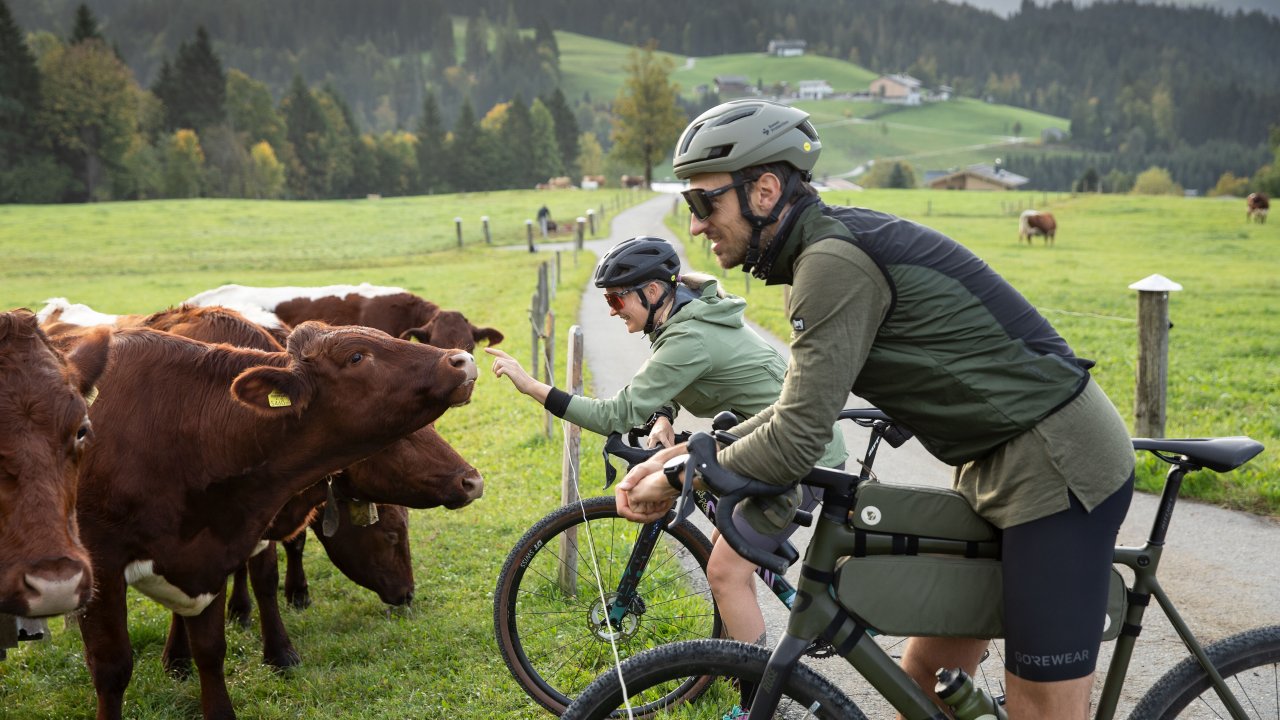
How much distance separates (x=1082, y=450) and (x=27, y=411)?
3400 mm

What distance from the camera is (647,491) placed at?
8.80ft

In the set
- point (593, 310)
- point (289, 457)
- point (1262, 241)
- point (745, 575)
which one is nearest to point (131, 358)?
point (289, 457)

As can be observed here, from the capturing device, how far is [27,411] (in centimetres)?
343

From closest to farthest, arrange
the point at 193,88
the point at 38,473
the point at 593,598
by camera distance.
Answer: the point at 38,473
the point at 593,598
the point at 193,88

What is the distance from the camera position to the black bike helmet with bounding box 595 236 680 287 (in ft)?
14.1

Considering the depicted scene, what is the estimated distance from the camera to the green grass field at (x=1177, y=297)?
997cm

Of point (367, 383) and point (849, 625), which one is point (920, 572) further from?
point (367, 383)

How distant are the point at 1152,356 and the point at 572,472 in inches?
219

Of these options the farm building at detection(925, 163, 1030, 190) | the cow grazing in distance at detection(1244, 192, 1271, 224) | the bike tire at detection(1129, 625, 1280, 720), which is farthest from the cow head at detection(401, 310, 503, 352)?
the farm building at detection(925, 163, 1030, 190)

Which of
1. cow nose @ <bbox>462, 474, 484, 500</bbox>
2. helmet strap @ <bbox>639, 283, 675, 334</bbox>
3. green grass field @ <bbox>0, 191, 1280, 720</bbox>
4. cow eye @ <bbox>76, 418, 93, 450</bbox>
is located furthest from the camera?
cow nose @ <bbox>462, 474, 484, 500</bbox>

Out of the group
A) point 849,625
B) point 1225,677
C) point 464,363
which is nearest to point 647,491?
point 849,625

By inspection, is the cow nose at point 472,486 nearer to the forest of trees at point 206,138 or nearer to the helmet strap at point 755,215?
the helmet strap at point 755,215

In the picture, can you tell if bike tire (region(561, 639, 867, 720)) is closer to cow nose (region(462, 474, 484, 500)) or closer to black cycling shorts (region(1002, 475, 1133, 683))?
black cycling shorts (region(1002, 475, 1133, 683))

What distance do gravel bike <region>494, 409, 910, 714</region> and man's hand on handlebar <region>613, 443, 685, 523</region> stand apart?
126cm
